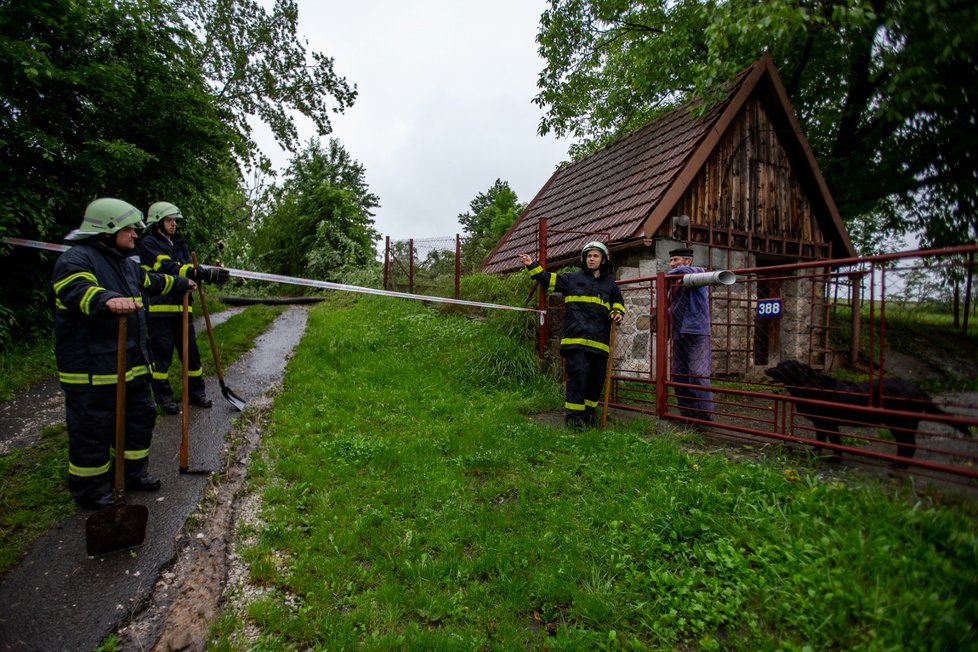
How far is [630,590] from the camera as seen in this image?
266cm

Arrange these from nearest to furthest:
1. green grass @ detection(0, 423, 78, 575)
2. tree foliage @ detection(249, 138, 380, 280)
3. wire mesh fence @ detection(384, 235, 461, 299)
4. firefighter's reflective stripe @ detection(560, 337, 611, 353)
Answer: green grass @ detection(0, 423, 78, 575)
firefighter's reflective stripe @ detection(560, 337, 611, 353)
wire mesh fence @ detection(384, 235, 461, 299)
tree foliage @ detection(249, 138, 380, 280)

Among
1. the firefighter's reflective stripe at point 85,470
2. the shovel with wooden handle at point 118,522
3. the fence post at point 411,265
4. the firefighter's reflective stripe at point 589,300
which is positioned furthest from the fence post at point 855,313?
the fence post at point 411,265

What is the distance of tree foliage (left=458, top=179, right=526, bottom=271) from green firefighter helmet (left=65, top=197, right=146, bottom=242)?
9.01 metres

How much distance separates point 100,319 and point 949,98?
15.7 feet

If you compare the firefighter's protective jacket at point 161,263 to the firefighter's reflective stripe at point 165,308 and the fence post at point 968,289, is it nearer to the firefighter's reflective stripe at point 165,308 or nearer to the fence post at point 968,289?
the firefighter's reflective stripe at point 165,308

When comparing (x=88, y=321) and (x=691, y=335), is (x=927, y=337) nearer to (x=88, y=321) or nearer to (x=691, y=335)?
(x=691, y=335)

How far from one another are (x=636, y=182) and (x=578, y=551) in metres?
7.67

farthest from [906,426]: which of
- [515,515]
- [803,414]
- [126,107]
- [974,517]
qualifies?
[126,107]

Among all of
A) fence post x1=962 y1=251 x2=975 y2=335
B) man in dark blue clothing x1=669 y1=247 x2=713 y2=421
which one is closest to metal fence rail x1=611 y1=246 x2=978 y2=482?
fence post x1=962 y1=251 x2=975 y2=335

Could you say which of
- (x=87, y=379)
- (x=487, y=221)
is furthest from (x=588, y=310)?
(x=487, y=221)

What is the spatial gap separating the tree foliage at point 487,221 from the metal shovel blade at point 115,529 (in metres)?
9.91

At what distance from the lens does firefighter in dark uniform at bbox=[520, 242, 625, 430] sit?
16.7ft

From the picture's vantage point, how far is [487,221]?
120ft

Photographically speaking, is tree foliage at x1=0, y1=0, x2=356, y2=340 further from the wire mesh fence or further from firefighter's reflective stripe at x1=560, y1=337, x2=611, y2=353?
firefighter's reflective stripe at x1=560, y1=337, x2=611, y2=353
